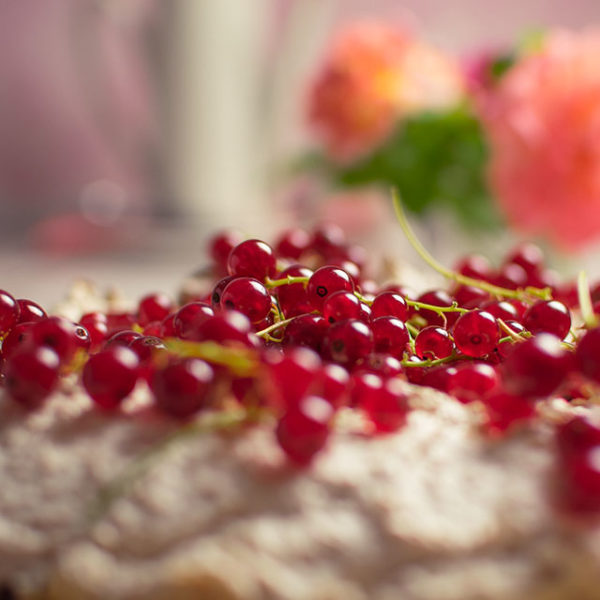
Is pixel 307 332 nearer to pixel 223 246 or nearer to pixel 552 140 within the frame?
pixel 223 246

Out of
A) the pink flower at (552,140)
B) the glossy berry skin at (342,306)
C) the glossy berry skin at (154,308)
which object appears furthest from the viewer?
the pink flower at (552,140)

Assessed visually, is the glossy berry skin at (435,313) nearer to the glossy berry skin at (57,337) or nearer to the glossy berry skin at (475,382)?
the glossy berry skin at (475,382)

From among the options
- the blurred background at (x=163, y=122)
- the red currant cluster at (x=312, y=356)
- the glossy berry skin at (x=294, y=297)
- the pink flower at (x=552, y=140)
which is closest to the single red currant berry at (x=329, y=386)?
the red currant cluster at (x=312, y=356)

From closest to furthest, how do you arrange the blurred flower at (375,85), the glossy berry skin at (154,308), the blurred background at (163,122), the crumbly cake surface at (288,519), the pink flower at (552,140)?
the crumbly cake surface at (288,519), the glossy berry skin at (154,308), the pink flower at (552,140), the blurred flower at (375,85), the blurred background at (163,122)

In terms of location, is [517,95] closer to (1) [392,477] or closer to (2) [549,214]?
(2) [549,214]

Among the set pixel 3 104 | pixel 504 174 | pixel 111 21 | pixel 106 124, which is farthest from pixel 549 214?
pixel 3 104

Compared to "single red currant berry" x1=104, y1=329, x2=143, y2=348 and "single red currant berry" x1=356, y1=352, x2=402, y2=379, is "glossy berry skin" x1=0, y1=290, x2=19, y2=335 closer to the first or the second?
"single red currant berry" x1=104, y1=329, x2=143, y2=348
